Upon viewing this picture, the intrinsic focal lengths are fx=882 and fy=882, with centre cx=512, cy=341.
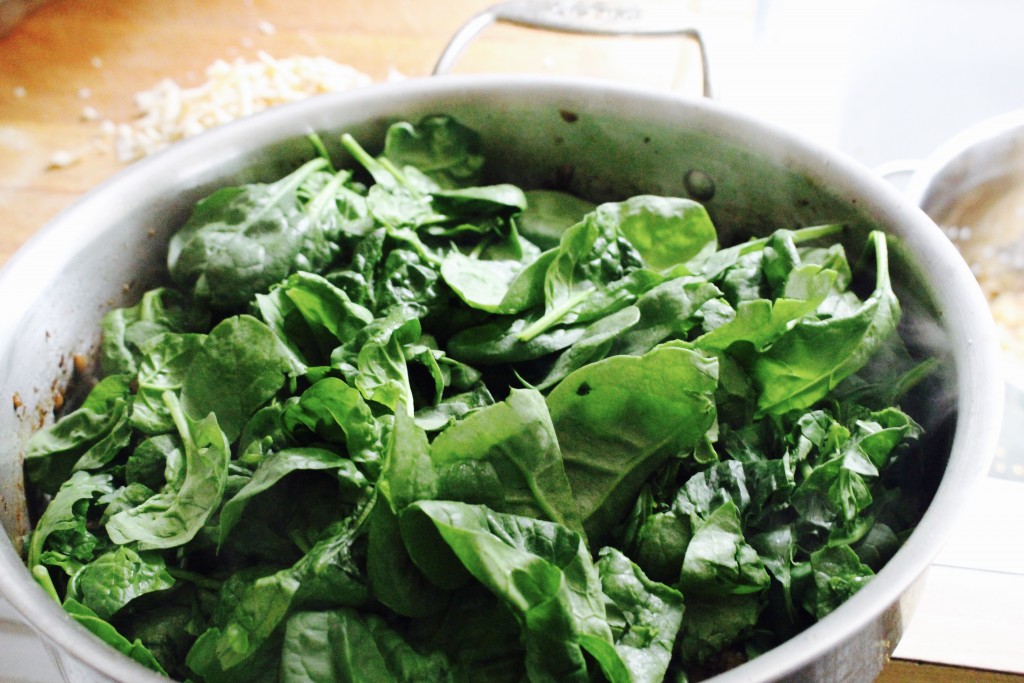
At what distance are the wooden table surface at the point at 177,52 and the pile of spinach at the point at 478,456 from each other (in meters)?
0.50

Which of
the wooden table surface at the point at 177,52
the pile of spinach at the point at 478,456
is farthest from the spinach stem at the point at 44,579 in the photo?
the wooden table surface at the point at 177,52

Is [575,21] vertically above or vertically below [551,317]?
above

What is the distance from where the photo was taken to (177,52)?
1177 millimetres

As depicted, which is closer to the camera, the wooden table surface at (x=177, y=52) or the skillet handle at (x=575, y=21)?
the skillet handle at (x=575, y=21)

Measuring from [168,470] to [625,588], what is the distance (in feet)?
0.92

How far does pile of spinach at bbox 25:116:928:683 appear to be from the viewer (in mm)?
439

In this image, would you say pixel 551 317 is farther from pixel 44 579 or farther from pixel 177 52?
pixel 177 52

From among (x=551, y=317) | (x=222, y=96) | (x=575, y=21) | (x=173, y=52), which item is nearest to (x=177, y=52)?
(x=173, y=52)

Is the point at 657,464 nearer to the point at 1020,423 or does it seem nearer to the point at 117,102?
the point at 1020,423

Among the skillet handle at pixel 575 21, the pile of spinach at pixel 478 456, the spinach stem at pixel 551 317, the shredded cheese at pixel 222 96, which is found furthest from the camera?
the shredded cheese at pixel 222 96

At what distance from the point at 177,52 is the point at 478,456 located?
0.94 metres

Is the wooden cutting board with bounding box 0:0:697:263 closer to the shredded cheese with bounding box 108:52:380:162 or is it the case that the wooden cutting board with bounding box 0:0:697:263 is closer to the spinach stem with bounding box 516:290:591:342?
the shredded cheese with bounding box 108:52:380:162

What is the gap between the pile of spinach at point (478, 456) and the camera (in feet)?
1.44

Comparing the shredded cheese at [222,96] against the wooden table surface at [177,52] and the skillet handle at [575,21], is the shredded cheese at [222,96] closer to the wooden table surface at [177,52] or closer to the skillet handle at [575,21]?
the wooden table surface at [177,52]
